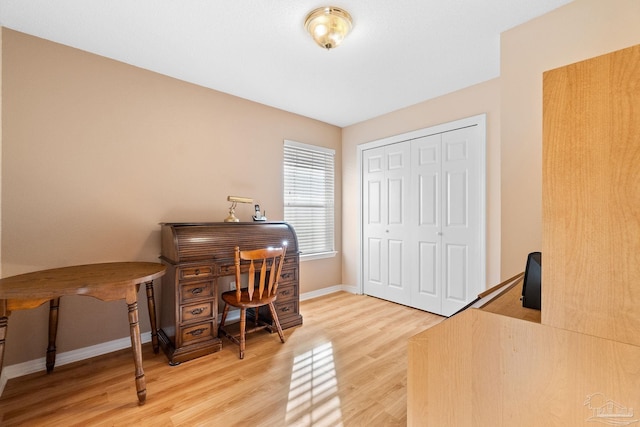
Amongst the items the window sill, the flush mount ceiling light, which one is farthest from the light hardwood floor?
the flush mount ceiling light

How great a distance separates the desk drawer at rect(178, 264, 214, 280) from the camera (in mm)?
2200

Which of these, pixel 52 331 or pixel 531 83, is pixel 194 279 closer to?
pixel 52 331

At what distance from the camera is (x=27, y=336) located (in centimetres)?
200

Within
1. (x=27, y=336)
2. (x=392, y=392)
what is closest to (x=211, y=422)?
(x=392, y=392)

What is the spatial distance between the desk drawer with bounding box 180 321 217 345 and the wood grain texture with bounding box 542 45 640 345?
7.66ft

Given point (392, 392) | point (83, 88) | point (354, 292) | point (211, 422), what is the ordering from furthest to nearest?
1. point (354, 292)
2. point (83, 88)
3. point (392, 392)
4. point (211, 422)

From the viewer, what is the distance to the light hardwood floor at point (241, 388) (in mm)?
1591

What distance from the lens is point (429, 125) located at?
3.23 m

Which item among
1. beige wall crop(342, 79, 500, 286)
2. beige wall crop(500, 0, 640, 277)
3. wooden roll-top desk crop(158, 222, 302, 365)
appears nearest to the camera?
beige wall crop(500, 0, 640, 277)

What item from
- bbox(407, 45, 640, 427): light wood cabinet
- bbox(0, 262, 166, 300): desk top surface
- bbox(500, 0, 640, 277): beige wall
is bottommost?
bbox(0, 262, 166, 300): desk top surface

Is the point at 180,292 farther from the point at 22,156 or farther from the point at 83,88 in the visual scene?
the point at 83,88

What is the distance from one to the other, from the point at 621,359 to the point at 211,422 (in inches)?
71.7

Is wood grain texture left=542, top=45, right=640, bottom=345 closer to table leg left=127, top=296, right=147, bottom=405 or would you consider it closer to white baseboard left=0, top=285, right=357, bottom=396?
table leg left=127, top=296, right=147, bottom=405

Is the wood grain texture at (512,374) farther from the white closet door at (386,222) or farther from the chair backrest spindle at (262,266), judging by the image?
the white closet door at (386,222)
